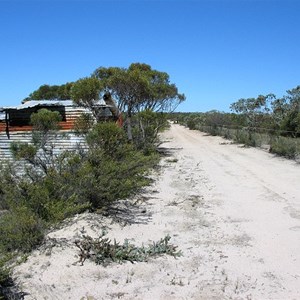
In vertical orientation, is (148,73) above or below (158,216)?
above

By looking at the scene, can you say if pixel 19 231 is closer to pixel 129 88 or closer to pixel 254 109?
pixel 129 88

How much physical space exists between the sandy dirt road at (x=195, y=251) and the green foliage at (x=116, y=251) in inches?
6.4

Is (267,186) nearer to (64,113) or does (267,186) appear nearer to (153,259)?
(153,259)

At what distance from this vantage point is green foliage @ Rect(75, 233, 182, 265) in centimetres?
583

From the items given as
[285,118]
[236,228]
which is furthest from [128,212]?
[285,118]

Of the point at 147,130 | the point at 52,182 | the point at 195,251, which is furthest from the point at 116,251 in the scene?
the point at 147,130

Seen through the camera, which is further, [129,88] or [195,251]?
[129,88]

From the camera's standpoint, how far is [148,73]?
24266mm

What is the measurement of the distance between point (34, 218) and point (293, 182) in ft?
28.2

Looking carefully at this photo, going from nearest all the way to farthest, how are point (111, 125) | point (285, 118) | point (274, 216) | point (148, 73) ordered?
1. point (274, 216)
2. point (111, 125)
3. point (148, 73)
4. point (285, 118)

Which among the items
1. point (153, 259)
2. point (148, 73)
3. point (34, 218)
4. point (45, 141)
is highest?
point (148, 73)

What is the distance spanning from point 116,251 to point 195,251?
1.25m

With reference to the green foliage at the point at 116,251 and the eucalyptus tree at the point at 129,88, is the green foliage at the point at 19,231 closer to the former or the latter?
the green foliage at the point at 116,251

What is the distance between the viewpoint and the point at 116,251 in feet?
19.6
